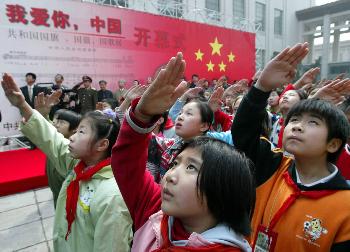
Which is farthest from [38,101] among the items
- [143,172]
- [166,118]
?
[143,172]

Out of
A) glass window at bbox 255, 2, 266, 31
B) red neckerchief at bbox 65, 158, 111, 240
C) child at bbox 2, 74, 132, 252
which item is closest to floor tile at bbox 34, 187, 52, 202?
child at bbox 2, 74, 132, 252

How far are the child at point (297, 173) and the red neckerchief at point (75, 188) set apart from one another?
2.45ft

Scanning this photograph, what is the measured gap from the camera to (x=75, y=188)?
5.02 ft

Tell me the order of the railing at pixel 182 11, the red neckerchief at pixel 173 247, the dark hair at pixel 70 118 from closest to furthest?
1. the red neckerchief at pixel 173 247
2. the dark hair at pixel 70 118
3. the railing at pixel 182 11

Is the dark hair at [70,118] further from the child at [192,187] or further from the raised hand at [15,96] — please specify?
the child at [192,187]

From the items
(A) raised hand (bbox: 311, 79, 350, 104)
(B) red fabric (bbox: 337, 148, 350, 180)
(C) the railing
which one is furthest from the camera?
(C) the railing

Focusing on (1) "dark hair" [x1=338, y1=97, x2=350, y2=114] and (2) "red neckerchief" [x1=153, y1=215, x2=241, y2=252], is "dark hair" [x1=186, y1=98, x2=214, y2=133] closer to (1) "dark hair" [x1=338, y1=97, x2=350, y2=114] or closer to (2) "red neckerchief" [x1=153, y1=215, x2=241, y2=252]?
(1) "dark hair" [x1=338, y1=97, x2=350, y2=114]

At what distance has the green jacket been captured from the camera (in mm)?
1337

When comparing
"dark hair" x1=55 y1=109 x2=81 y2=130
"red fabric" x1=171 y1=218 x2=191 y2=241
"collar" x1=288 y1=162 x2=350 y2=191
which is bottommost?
"red fabric" x1=171 y1=218 x2=191 y2=241

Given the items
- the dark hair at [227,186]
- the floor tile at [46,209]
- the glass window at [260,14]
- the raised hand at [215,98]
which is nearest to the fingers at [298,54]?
the dark hair at [227,186]

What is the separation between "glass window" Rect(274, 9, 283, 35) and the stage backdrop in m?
10.1

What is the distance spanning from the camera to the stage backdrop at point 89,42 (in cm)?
571

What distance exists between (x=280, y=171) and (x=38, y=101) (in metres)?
1.95

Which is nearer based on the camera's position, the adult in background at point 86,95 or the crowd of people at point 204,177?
the crowd of people at point 204,177
